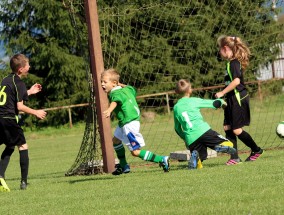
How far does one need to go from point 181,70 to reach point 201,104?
6382 millimetres

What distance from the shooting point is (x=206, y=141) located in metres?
9.17

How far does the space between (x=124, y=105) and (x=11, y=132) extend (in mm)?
1469

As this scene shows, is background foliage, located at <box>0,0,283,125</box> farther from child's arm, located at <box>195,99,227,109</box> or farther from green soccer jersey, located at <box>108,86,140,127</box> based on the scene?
child's arm, located at <box>195,99,227,109</box>

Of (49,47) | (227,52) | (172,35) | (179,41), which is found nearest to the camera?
(227,52)

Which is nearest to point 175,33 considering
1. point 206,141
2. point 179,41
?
point 179,41

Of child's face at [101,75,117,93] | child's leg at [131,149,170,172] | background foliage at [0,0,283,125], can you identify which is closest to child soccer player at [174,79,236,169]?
child's leg at [131,149,170,172]

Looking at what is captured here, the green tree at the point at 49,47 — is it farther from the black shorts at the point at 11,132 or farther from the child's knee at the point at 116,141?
the black shorts at the point at 11,132

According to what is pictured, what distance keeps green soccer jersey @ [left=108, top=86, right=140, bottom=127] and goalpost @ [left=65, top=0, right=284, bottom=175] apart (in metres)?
1.12

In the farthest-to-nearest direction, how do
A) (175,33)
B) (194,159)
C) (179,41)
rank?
(179,41), (175,33), (194,159)

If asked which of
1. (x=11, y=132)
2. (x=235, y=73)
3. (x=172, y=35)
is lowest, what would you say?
(x=11, y=132)

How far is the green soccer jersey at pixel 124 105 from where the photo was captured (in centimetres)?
917

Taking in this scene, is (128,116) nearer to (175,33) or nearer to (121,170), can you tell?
(121,170)

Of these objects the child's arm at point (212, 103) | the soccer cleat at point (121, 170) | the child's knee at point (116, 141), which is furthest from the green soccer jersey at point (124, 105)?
the child's arm at point (212, 103)

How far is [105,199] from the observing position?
273 inches
